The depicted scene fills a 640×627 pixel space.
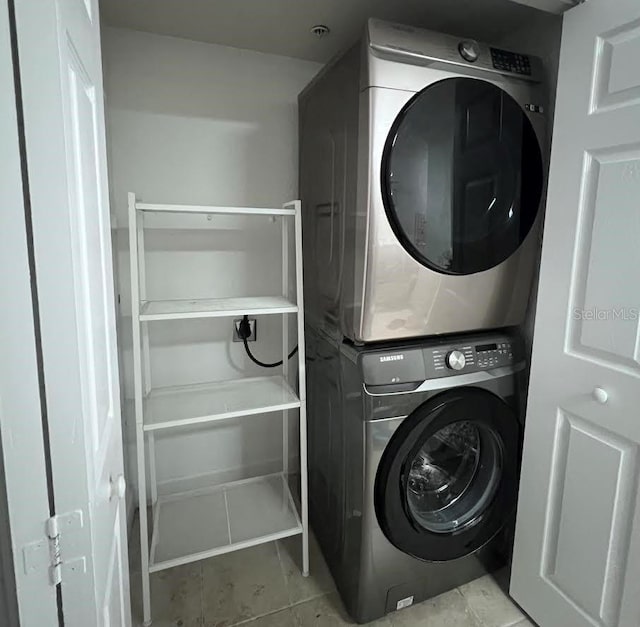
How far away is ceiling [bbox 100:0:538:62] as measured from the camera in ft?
4.50

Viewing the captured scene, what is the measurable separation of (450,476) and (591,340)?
733mm

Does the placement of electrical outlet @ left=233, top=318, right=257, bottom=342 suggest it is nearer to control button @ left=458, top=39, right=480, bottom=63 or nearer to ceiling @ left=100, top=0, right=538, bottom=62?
ceiling @ left=100, top=0, right=538, bottom=62

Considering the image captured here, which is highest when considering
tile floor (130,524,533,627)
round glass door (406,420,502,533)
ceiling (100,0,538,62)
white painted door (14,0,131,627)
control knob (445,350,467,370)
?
ceiling (100,0,538,62)

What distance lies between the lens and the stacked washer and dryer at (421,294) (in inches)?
45.3

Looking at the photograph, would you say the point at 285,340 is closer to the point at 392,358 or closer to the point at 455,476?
the point at 392,358

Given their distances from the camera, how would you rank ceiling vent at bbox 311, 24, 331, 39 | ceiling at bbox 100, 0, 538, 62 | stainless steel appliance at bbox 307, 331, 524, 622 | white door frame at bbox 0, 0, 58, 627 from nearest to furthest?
white door frame at bbox 0, 0, 58, 627
stainless steel appliance at bbox 307, 331, 524, 622
ceiling at bbox 100, 0, 538, 62
ceiling vent at bbox 311, 24, 331, 39

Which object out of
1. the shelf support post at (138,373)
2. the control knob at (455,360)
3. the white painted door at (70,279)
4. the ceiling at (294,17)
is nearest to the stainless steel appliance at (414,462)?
the control knob at (455,360)

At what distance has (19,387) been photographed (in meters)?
0.48

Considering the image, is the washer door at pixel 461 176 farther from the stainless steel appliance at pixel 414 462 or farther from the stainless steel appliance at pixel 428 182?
the stainless steel appliance at pixel 414 462

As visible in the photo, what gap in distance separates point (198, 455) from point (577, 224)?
6.02 ft

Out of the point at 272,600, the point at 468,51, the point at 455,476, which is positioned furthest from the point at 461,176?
the point at 272,600

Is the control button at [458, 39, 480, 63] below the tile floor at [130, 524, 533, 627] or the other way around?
the other way around

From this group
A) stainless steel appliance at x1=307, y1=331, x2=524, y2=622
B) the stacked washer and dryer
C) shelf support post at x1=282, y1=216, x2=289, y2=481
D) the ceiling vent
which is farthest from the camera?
shelf support post at x1=282, y1=216, x2=289, y2=481

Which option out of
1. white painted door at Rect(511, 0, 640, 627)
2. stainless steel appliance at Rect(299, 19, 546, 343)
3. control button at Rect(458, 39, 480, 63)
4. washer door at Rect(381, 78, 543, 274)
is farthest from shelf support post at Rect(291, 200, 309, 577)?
white painted door at Rect(511, 0, 640, 627)
